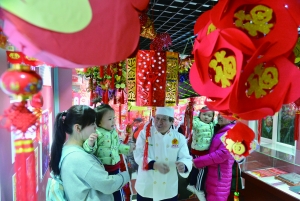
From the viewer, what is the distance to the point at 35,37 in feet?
0.95

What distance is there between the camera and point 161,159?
61.3 inches

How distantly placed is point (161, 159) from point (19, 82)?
4.49 ft

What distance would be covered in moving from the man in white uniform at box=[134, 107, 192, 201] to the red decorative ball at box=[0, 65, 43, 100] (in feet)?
4.13

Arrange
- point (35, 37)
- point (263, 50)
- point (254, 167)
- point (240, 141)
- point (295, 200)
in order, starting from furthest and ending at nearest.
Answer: point (254, 167), point (295, 200), point (240, 141), point (263, 50), point (35, 37)

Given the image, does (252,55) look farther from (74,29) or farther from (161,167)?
(161,167)

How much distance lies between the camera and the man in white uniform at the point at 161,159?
155 cm

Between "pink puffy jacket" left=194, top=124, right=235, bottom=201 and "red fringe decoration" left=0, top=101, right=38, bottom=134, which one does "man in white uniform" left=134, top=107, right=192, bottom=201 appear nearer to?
"pink puffy jacket" left=194, top=124, right=235, bottom=201

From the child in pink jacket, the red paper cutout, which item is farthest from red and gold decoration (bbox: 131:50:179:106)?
the child in pink jacket

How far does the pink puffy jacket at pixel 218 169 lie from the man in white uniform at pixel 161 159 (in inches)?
13.5

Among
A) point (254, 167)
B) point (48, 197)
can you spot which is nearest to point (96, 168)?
point (48, 197)

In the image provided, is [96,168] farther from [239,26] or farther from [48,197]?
[239,26]

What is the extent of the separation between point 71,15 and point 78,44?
45 millimetres

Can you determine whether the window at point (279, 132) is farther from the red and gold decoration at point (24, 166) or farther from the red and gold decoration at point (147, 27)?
the red and gold decoration at point (24, 166)

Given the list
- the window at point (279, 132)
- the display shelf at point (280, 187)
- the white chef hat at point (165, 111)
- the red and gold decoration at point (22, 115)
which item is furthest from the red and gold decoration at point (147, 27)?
the window at point (279, 132)
